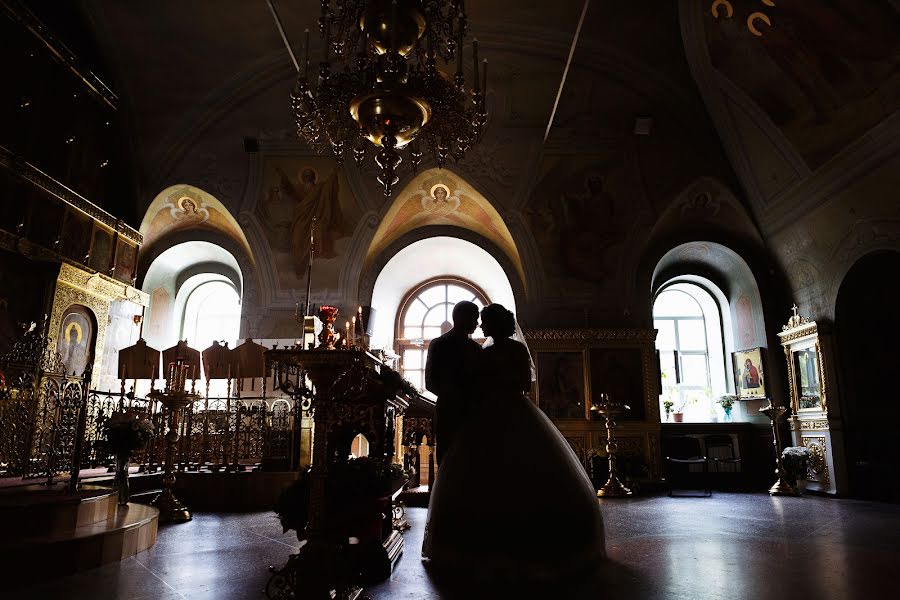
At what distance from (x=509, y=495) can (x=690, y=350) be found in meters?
11.6

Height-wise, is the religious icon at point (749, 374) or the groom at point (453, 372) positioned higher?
the religious icon at point (749, 374)

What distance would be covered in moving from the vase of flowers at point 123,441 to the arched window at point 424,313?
9116 millimetres

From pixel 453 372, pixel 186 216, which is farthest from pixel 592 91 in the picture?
pixel 453 372

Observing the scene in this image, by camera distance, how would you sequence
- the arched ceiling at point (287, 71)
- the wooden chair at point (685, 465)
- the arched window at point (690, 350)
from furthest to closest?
the arched window at point (690, 350), the arched ceiling at point (287, 71), the wooden chair at point (685, 465)

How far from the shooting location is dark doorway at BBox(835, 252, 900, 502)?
9.10 meters

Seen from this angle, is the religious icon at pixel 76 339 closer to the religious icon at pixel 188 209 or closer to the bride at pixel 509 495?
the religious icon at pixel 188 209

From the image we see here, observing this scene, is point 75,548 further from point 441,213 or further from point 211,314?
point 211,314

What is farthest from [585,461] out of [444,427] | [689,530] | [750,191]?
[444,427]

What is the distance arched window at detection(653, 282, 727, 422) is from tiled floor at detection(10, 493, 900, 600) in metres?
6.71

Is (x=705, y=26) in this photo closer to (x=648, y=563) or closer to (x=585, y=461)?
(x=585, y=461)

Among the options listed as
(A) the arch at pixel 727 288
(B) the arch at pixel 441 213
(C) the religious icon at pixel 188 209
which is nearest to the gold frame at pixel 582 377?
(B) the arch at pixel 441 213

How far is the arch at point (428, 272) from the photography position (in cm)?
1310

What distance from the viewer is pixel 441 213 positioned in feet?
41.6

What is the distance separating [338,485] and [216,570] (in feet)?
3.24
